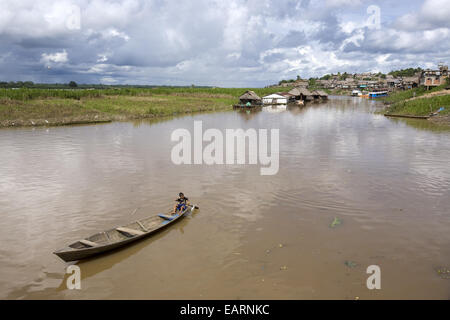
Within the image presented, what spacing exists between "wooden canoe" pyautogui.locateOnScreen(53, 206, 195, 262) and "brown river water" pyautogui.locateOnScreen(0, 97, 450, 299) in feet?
1.20

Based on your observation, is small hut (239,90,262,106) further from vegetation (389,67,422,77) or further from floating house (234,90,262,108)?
vegetation (389,67,422,77)

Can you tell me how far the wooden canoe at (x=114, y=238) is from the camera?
7940 millimetres

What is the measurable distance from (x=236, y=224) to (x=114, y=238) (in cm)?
399

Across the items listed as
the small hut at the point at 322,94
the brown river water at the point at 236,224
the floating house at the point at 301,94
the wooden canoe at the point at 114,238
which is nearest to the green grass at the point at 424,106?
the brown river water at the point at 236,224

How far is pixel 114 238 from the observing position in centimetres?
912

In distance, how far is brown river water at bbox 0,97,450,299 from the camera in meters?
7.68

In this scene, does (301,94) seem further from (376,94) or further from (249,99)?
(376,94)

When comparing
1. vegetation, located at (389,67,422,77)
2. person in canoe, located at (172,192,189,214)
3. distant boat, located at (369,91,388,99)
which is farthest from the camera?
vegetation, located at (389,67,422,77)

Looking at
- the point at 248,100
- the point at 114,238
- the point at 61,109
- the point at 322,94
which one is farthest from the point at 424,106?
the point at 322,94

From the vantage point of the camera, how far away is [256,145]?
2338cm

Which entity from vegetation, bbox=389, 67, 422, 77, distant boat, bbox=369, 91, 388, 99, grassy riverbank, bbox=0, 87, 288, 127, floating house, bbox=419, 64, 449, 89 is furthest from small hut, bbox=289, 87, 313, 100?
vegetation, bbox=389, 67, 422, 77
